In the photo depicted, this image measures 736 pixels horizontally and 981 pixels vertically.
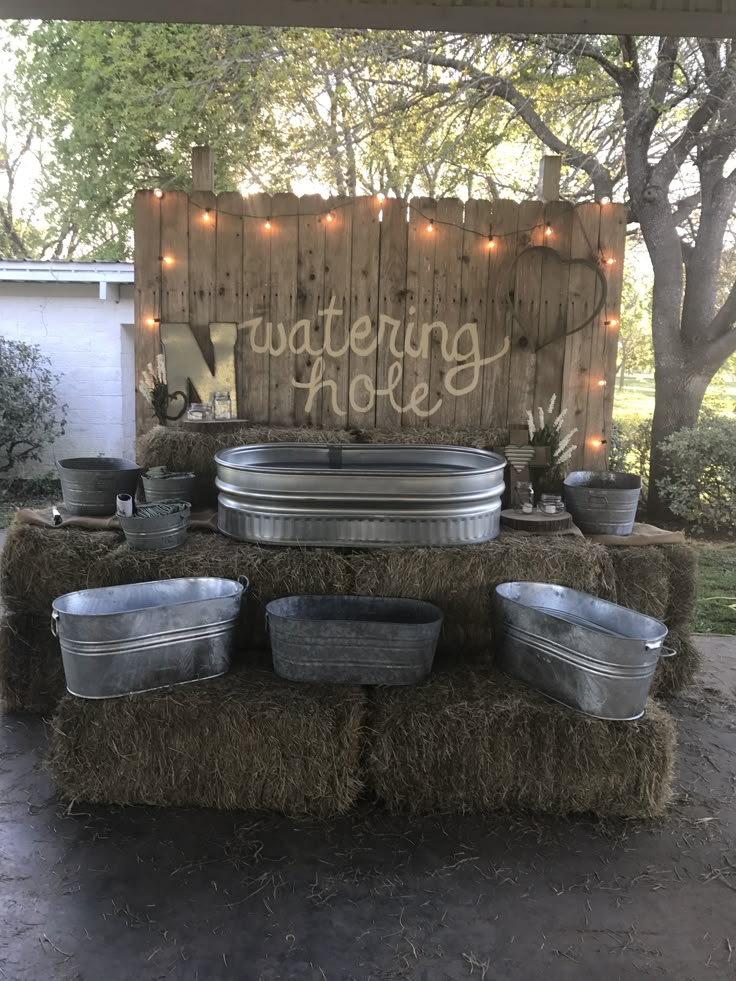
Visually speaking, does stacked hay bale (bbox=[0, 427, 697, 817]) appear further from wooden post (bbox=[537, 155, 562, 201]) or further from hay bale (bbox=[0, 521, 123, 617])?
wooden post (bbox=[537, 155, 562, 201])

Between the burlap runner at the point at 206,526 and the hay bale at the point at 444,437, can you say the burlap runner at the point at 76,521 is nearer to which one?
the burlap runner at the point at 206,526

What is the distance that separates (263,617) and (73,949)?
63.0 inches

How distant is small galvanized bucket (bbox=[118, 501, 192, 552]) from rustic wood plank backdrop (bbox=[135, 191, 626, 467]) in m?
1.43

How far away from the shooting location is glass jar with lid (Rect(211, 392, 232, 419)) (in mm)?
4766

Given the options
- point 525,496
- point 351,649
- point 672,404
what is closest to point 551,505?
point 525,496

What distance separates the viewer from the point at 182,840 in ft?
9.20

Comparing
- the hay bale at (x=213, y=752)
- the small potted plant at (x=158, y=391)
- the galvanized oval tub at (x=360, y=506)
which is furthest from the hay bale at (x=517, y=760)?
the small potted plant at (x=158, y=391)

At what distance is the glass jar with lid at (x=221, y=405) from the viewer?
188 inches

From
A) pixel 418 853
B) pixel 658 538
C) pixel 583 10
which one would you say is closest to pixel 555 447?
pixel 658 538

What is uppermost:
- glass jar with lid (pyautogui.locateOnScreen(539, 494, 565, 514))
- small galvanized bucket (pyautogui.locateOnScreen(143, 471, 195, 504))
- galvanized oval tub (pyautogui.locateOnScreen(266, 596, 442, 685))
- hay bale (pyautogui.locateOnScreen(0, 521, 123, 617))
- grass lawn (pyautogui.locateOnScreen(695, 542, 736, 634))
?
small galvanized bucket (pyautogui.locateOnScreen(143, 471, 195, 504))

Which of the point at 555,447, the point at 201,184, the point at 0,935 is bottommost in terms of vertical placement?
the point at 0,935

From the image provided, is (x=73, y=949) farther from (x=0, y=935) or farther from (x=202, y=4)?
(x=202, y=4)

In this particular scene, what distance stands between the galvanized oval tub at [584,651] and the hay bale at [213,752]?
0.75m

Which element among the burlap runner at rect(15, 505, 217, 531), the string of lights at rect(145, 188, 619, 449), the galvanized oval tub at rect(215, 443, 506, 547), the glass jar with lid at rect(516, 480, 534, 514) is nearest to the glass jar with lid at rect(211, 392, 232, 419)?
the string of lights at rect(145, 188, 619, 449)
